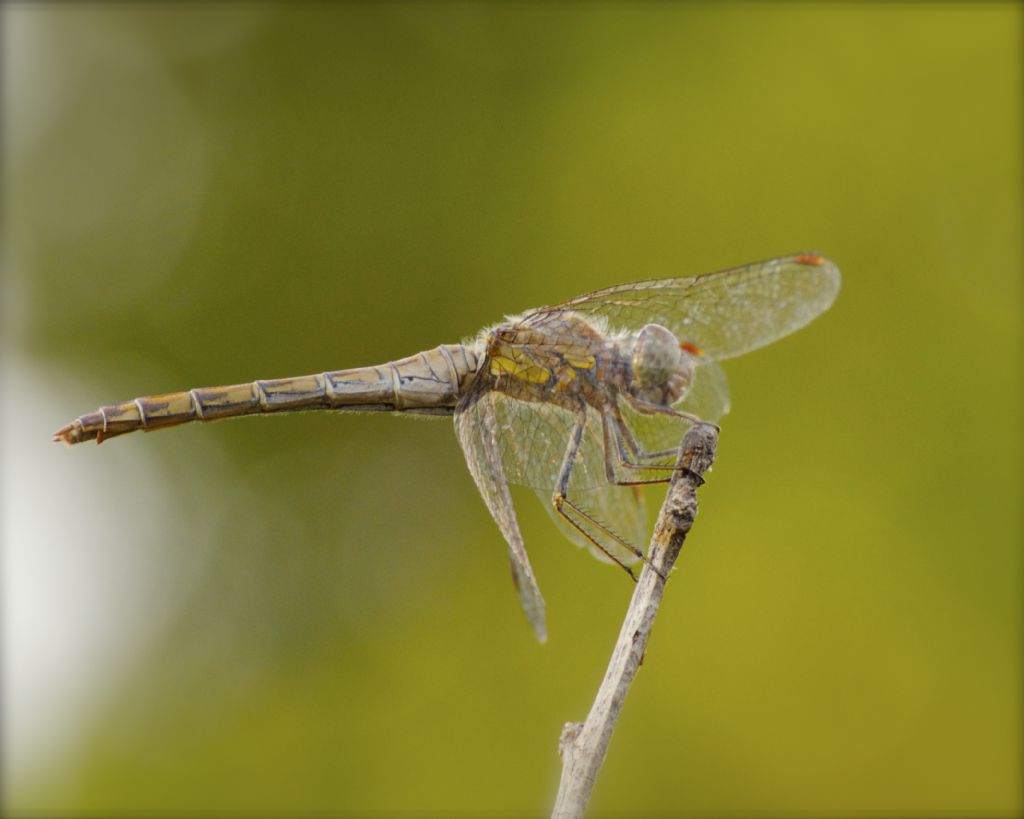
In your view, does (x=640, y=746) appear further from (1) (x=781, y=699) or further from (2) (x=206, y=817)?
(2) (x=206, y=817)

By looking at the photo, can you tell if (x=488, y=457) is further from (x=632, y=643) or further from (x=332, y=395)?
(x=632, y=643)

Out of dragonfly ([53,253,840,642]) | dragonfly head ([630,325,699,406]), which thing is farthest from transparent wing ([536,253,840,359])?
dragonfly head ([630,325,699,406])

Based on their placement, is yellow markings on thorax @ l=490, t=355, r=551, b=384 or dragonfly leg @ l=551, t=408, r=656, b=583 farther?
yellow markings on thorax @ l=490, t=355, r=551, b=384

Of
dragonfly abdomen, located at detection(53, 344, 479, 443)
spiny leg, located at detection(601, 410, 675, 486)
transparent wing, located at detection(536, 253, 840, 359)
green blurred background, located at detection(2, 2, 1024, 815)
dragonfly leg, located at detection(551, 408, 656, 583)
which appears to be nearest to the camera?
dragonfly leg, located at detection(551, 408, 656, 583)

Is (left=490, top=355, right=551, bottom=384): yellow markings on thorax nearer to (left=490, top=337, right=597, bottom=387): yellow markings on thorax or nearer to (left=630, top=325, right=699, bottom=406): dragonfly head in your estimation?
(left=490, top=337, right=597, bottom=387): yellow markings on thorax

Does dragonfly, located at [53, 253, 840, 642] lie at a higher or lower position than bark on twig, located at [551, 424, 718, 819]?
higher

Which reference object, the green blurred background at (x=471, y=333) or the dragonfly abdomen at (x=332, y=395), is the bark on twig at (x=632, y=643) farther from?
the green blurred background at (x=471, y=333)

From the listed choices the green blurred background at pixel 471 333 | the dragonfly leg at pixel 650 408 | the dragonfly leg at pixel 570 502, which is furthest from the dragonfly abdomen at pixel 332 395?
the green blurred background at pixel 471 333
